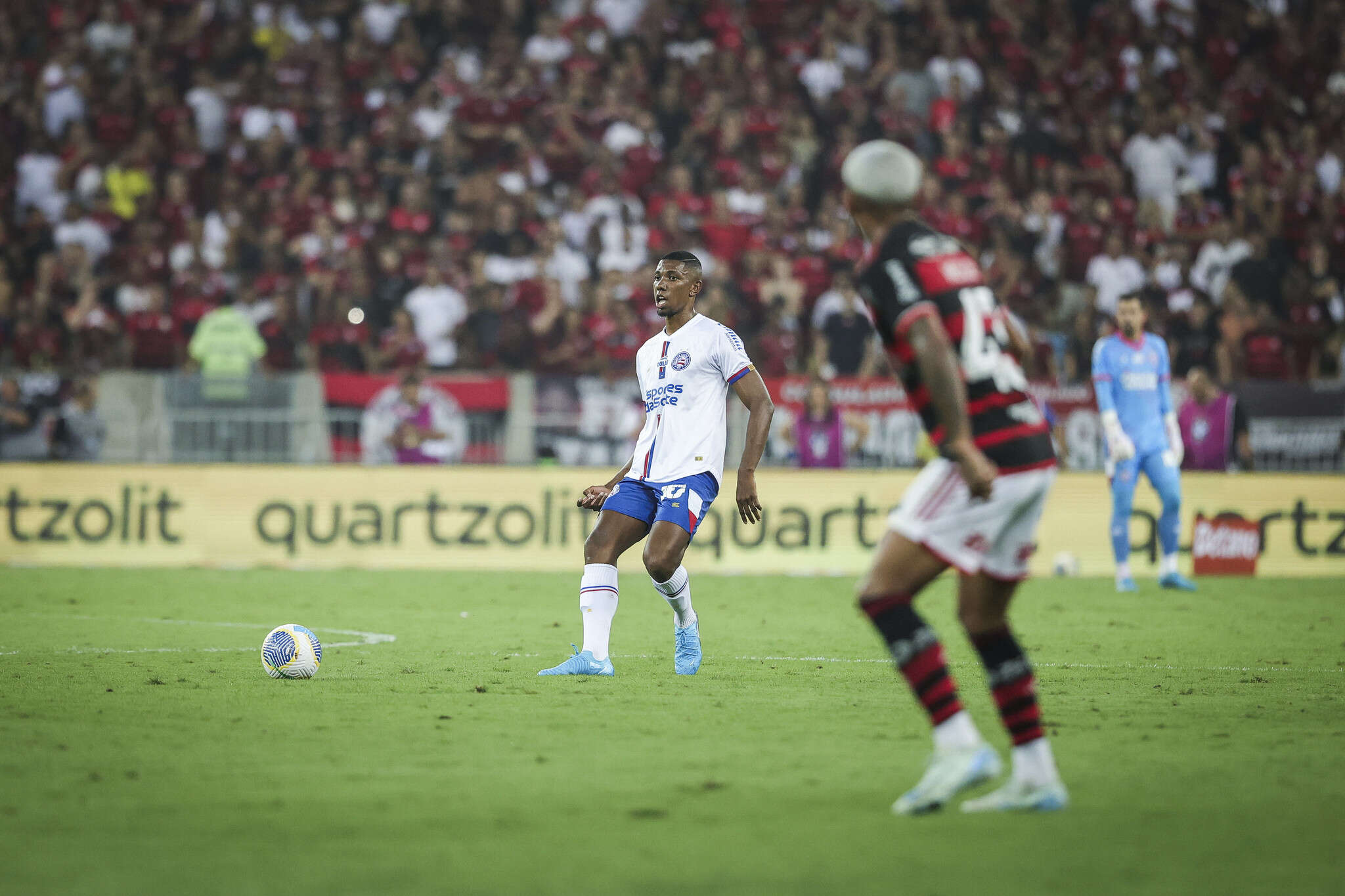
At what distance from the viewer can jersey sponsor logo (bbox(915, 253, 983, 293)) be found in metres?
5.50

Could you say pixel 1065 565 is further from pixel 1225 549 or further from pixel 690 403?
pixel 690 403

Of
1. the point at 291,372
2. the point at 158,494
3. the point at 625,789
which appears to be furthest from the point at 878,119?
the point at 625,789

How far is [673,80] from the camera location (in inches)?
974

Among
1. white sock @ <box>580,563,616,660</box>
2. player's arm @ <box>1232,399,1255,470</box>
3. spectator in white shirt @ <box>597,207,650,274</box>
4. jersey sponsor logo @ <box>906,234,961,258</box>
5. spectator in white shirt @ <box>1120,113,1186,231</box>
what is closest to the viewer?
jersey sponsor logo @ <box>906,234,961,258</box>

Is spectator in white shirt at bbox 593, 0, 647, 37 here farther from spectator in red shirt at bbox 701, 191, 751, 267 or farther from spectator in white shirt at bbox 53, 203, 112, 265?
spectator in white shirt at bbox 53, 203, 112, 265

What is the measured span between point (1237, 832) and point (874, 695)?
3.40 m

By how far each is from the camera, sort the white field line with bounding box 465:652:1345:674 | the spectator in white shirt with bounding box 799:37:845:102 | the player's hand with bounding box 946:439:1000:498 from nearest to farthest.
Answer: the player's hand with bounding box 946:439:1000:498 < the white field line with bounding box 465:652:1345:674 < the spectator in white shirt with bounding box 799:37:845:102

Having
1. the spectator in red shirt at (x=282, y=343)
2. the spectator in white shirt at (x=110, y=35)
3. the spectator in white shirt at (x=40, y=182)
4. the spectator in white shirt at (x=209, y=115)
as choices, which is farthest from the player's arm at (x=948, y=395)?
the spectator in white shirt at (x=110, y=35)

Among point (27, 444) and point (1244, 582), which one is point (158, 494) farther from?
point (1244, 582)

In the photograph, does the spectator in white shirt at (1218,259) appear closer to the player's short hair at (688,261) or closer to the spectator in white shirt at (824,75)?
the spectator in white shirt at (824,75)

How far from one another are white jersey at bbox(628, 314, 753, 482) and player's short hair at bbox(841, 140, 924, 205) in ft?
11.5

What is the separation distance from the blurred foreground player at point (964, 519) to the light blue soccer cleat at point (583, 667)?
3.71 metres

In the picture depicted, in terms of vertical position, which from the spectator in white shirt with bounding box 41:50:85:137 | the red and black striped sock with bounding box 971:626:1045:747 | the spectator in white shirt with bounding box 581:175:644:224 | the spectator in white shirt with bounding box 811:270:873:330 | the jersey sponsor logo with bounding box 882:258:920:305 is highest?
the spectator in white shirt with bounding box 41:50:85:137

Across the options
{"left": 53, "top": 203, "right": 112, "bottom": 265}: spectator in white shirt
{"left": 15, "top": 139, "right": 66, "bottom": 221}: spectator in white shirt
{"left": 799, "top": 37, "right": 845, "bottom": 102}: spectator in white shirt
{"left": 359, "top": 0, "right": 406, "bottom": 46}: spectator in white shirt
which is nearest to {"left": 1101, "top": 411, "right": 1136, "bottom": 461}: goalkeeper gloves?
{"left": 799, "top": 37, "right": 845, "bottom": 102}: spectator in white shirt
